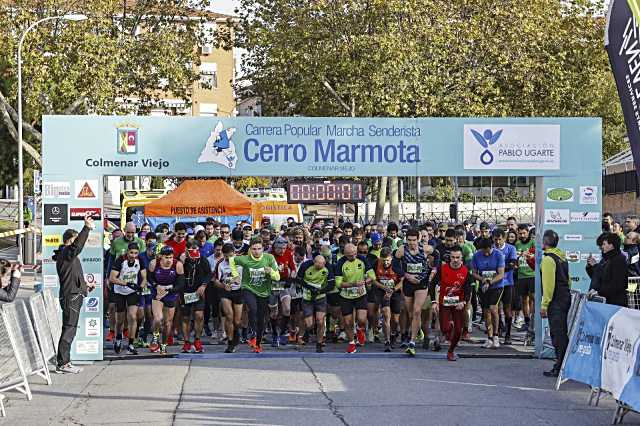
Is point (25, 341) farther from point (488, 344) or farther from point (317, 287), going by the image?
point (488, 344)

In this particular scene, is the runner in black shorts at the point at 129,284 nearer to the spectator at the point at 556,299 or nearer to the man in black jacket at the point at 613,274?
the spectator at the point at 556,299

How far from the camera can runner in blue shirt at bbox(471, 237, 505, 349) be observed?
1722 cm

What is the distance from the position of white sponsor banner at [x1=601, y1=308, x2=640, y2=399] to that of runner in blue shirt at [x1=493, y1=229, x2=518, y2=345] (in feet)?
20.7

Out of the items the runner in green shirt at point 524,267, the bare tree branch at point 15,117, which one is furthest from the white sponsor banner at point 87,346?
the bare tree branch at point 15,117

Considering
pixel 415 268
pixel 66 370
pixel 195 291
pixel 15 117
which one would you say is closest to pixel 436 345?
pixel 415 268

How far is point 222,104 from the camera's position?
8319 centimetres

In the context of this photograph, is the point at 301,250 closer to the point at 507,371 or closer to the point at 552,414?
the point at 507,371

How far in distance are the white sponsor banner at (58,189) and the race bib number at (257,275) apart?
9.70ft

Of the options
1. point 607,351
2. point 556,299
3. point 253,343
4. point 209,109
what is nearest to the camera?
point 607,351

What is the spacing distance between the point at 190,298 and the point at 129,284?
96 cm

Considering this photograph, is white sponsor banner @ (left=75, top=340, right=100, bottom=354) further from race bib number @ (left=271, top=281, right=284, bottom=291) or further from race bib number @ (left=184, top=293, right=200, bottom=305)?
race bib number @ (left=271, top=281, right=284, bottom=291)

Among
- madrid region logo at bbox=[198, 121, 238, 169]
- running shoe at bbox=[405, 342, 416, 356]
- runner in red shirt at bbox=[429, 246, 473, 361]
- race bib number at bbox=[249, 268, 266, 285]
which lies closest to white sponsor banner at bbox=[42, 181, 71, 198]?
madrid region logo at bbox=[198, 121, 238, 169]

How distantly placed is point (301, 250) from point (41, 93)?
20.7 metres

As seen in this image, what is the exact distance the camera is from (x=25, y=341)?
1252 cm
